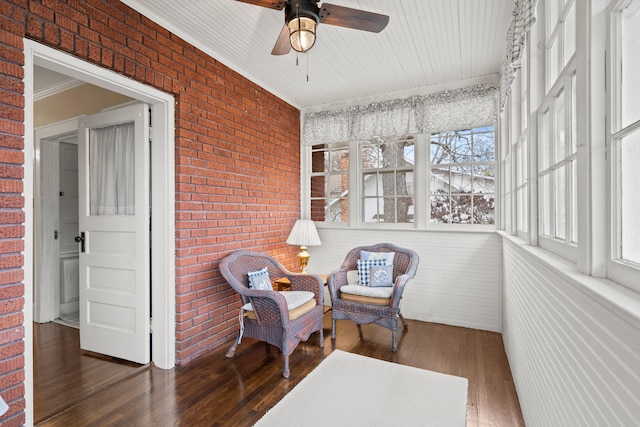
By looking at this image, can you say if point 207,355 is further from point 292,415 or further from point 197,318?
point 292,415

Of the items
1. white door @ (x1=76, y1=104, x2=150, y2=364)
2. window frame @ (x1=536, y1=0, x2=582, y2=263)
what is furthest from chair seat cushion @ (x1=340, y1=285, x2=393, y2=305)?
white door @ (x1=76, y1=104, x2=150, y2=364)

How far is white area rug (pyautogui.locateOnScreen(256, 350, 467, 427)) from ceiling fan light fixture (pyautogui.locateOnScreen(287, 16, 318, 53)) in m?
2.14

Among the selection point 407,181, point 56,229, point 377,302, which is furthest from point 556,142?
point 56,229

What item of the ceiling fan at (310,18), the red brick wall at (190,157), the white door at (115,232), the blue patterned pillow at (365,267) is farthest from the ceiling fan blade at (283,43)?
the blue patterned pillow at (365,267)

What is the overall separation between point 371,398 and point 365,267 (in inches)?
57.6

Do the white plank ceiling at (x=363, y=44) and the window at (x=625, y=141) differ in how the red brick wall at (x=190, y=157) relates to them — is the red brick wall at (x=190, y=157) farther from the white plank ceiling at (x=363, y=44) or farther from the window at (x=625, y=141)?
the window at (x=625, y=141)

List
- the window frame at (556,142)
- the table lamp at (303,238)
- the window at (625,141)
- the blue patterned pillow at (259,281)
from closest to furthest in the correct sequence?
the window at (625,141) < the window frame at (556,142) < the blue patterned pillow at (259,281) < the table lamp at (303,238)

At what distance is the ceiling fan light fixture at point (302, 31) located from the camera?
5.78ft

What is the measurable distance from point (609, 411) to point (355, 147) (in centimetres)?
374

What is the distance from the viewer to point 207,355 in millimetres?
2881

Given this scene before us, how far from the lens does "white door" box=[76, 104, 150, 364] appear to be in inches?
105

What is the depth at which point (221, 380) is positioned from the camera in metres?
2.44

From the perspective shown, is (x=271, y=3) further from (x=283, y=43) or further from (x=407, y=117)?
(x=407, y=117)

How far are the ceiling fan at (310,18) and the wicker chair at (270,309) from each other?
180 cm
